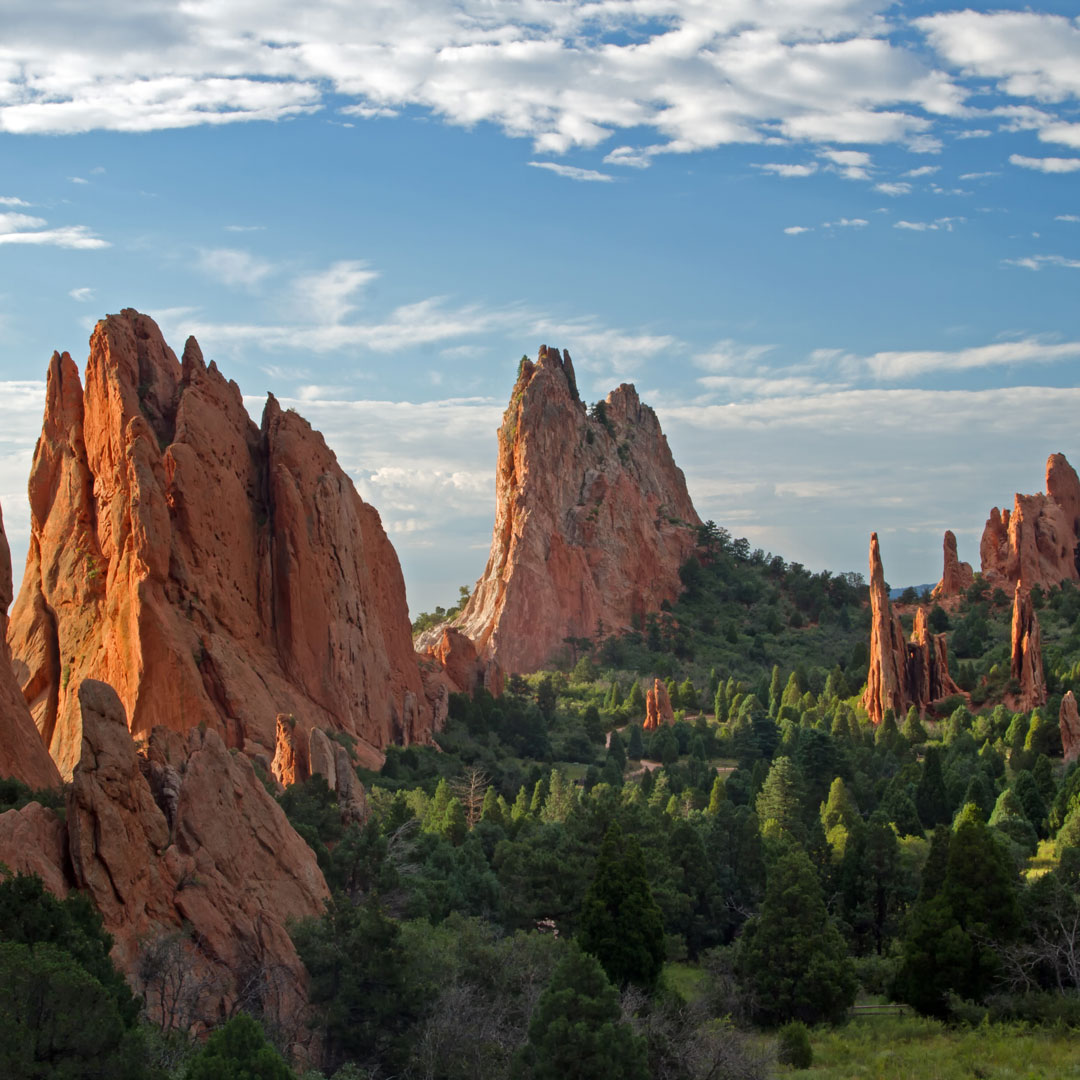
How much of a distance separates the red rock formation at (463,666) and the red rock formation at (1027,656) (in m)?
28.2

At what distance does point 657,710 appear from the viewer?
7938cm

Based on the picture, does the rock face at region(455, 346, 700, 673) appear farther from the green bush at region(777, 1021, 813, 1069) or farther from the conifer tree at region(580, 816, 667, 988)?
the green bush at region(777, 1021, 813, 1069)

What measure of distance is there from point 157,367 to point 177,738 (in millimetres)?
31140

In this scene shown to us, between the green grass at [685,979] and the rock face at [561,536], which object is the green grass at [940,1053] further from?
the rock face at [561,536]

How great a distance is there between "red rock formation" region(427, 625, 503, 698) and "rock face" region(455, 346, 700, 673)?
92.3ft

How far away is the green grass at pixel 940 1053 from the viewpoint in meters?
24.1

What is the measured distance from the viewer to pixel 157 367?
2188 inches

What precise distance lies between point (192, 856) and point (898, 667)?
188 feet

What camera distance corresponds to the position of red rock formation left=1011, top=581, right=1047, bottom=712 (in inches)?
2813

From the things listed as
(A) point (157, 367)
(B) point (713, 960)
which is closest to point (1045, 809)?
(B) point (713, 960)

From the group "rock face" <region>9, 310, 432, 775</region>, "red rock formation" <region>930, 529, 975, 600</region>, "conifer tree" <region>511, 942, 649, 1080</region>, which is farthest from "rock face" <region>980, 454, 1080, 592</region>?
"conifer tree" <region>511, 942, 649, 1080</region>

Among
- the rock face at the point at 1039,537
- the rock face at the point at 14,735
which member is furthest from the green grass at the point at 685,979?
the rock face at the point at 1039,537

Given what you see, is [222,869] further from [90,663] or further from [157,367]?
[157,367]

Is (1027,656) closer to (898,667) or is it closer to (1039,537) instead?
(898,667)
